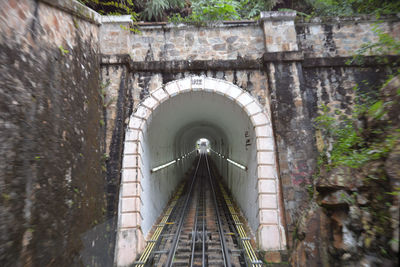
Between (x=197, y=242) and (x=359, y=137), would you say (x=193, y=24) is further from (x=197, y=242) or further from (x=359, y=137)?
(x=197, y=242)

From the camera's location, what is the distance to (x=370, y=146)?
2404mm

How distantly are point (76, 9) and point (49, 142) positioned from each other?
290 cm

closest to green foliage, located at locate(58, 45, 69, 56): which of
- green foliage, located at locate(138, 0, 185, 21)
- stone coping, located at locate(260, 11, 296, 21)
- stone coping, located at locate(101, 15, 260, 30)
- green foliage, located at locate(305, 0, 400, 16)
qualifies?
stone coping, located at locate(101, 15, 260, 30)

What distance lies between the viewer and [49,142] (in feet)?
8.87

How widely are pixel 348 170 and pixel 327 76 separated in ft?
10.6

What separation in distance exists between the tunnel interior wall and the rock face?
352cm

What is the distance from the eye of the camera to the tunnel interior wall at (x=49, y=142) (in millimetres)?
2174

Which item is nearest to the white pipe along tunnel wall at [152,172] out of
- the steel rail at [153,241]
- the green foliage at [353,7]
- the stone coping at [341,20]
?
the steel rail at [153,241]

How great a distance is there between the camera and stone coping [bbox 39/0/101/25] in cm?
325

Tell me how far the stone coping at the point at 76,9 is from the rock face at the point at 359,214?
5203mm

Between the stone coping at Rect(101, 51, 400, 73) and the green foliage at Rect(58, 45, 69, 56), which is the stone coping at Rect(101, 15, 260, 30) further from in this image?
the green foliage at Rect(58, 45, 69, 56)

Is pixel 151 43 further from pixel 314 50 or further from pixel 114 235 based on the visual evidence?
pixel 114 235

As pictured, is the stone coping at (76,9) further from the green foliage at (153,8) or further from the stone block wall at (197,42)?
the green foliage at (153,8)

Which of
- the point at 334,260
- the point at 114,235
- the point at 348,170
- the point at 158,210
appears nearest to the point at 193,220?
the point at 158,210
